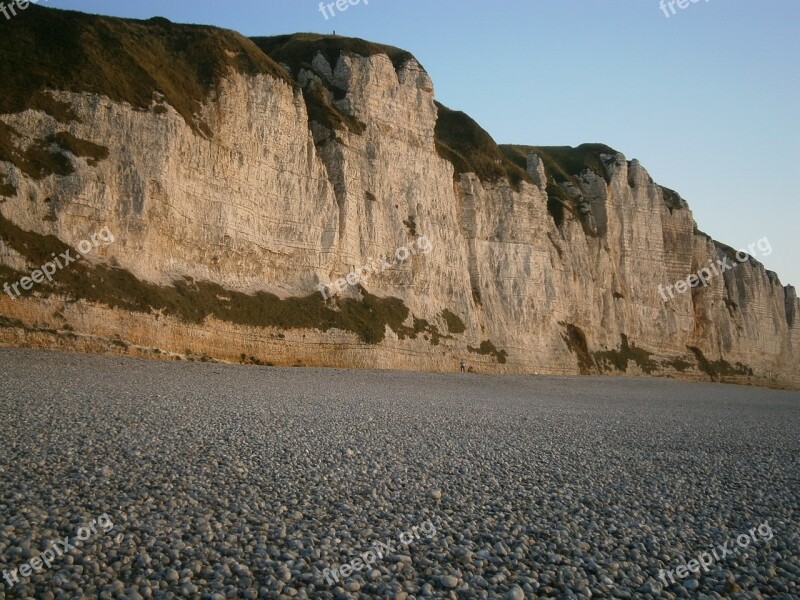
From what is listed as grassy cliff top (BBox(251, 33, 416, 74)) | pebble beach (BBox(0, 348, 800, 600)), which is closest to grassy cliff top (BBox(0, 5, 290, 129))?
grassy cliff top (BBox(251, 33, 416, 74))

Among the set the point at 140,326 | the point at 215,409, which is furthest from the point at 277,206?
the point at 215,409

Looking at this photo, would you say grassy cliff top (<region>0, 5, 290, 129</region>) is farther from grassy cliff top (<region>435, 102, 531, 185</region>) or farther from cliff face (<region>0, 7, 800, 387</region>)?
grassy cliff top (<region>435, 102, 531, 185</region>)

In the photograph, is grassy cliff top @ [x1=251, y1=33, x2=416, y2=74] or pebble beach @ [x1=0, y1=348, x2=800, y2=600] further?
grassy cliff top @ [x1=251, y1=33, x2=416, y2=74]

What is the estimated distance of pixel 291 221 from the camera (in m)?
34.9

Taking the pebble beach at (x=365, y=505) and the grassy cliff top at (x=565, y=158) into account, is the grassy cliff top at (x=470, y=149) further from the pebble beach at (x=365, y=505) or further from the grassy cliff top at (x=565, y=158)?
the pebble beach at (x=365, y=505)

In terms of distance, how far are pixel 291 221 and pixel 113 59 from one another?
12.7 m

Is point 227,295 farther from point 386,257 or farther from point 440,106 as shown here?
point 440,106

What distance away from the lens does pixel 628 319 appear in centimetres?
5669

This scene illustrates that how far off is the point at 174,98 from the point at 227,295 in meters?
11.2

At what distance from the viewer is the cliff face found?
83.3ft

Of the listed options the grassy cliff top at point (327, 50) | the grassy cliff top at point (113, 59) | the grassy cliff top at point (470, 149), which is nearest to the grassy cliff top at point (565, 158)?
the grassy cliff top at point (470, 149)

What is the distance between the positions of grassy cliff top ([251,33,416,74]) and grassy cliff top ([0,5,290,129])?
8864 mm

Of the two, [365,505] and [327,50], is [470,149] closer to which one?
[327,50]

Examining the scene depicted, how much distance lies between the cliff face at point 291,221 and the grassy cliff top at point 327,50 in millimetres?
221
